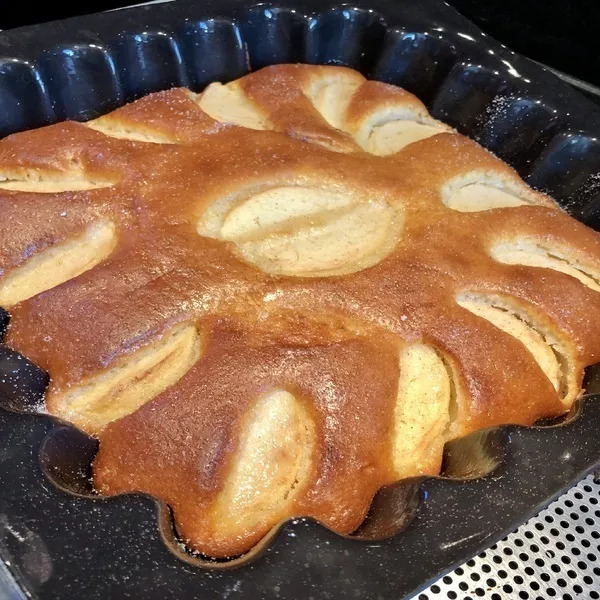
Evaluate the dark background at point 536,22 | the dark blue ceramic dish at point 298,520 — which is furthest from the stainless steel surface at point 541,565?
the dark background at point 536,22

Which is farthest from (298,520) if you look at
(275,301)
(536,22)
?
(536,22)

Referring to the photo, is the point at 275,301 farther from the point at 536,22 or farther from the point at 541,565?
the point at 536,22

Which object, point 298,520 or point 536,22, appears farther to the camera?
point 536,22

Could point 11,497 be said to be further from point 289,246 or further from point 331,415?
point 289,246

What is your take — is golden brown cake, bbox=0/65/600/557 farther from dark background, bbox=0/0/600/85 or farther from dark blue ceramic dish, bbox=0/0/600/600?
dark background, bbox=0/0/600/85

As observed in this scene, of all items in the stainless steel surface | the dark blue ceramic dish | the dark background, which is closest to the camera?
→ the dark blue ceramic dish

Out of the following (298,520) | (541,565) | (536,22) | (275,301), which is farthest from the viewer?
(536,22)

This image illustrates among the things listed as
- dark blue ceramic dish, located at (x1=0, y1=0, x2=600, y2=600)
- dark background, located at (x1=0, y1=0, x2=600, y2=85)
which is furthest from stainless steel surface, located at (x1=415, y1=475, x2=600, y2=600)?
dark background, located at (x1=0, y1=0, x2=600, y2=85)
